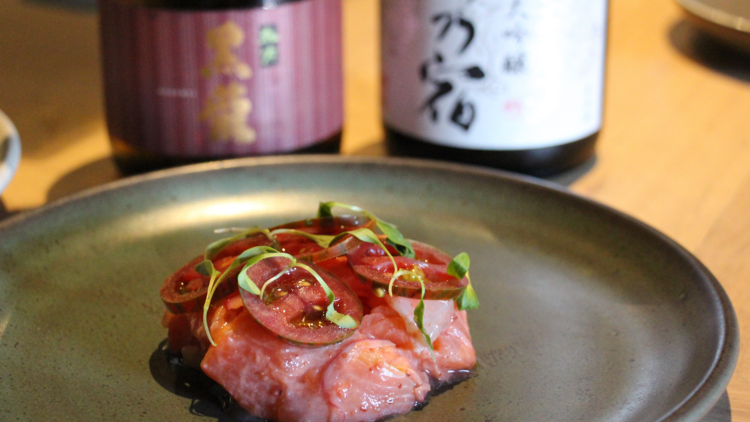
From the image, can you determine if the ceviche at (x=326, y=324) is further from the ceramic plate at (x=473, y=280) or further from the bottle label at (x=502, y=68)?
the bottle label at (x=502, y=68)

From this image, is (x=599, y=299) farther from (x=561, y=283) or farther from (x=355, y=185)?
(x=355, y=185)

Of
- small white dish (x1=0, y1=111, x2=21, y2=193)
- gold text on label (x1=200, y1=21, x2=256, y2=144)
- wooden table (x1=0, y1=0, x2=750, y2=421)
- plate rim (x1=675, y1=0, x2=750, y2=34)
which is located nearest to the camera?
small white dish (x1=0, y1=111, x2=21, y2=193)

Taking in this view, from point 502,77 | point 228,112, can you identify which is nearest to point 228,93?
point 228,112

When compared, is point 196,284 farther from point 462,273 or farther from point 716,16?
point 716,16

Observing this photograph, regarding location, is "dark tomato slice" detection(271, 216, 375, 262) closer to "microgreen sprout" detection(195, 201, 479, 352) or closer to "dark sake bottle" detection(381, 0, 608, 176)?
"microgreen sprout" detection(195, 201, 479, 352)

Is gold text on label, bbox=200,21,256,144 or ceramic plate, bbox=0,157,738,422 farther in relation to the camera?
gold text on label, bbox=200,21,256,144

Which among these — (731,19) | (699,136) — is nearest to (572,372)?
(699,136)

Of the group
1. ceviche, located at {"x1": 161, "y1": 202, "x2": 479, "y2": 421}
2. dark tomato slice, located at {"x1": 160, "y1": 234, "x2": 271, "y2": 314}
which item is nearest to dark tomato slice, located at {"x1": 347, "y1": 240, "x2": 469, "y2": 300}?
ceviche, located at {"x1": 161, "y1": 202, "x2": 479, "y2": 421}

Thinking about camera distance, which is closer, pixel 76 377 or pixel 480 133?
pixel 76 377
